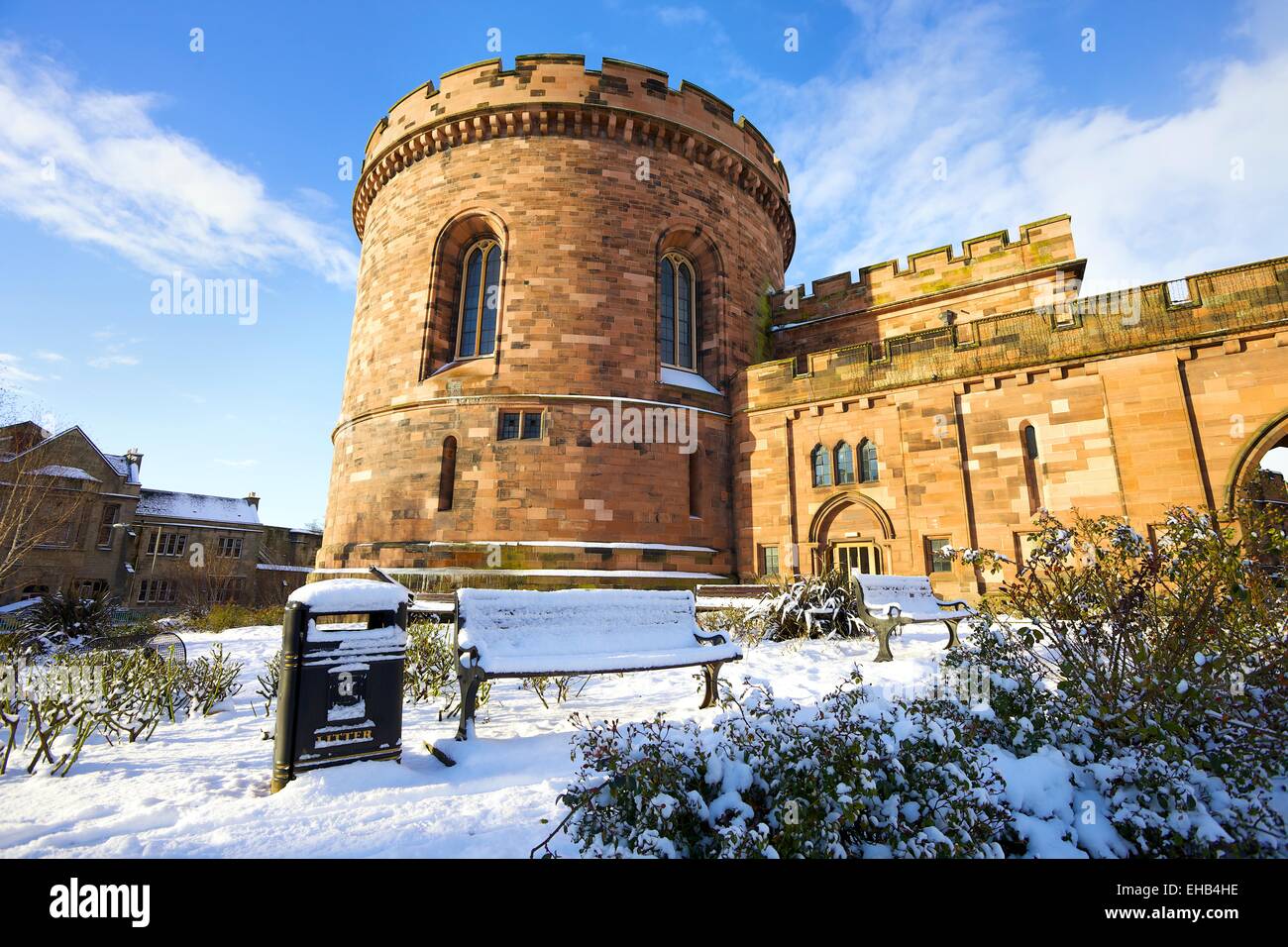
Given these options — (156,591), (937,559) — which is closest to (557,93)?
(937,559)

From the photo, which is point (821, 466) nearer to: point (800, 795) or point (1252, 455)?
point (1252, 455)

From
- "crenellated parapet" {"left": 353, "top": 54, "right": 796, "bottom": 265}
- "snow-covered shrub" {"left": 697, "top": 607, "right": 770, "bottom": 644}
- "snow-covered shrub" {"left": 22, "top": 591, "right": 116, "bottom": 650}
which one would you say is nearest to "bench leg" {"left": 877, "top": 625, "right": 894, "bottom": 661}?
"snow-covered shrub" {"left": 697, "top": 607, "right": 770, "bottom": 644}

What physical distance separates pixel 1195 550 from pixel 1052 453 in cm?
796

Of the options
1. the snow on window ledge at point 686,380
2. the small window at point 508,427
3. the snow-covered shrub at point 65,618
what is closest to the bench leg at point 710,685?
the snow-covered shrub at point 65,618

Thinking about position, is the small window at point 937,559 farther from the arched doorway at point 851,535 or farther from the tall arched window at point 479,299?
the tall arched window at point 479,299

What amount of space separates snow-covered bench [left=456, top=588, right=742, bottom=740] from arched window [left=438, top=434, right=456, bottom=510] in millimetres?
8572

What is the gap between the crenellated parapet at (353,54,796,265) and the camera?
44.9 feet

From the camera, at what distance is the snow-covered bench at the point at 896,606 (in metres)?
6.34

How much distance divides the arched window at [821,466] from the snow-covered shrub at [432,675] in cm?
887

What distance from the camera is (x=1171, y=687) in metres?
3.14

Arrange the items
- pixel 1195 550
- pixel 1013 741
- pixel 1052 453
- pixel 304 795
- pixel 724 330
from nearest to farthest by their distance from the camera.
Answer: pixel 304 795
pixel 1013 741
pixel 1195 550
pixel 1052 453
pixel 724 330

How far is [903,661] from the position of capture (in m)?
5.80

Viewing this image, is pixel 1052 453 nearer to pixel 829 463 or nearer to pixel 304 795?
pixel 829 463

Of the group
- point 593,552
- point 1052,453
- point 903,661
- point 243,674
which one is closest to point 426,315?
point 593,552
